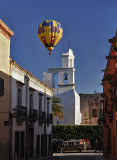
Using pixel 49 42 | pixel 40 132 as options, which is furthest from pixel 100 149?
pixel 49 42

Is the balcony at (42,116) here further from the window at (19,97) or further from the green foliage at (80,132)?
the green foliage at (80,132)

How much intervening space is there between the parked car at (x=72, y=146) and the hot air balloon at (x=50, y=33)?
47.2 feet

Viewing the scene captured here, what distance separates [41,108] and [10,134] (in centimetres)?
1028

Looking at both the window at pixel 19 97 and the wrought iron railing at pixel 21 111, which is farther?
the window at pixel 19 97

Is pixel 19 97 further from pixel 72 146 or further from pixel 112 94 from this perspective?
pixel 72 146

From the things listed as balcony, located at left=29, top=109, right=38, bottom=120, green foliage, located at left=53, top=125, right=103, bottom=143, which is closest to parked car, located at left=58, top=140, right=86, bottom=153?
green foliage, located at left=53, top=125, right=103, bottom=143

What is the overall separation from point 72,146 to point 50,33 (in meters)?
16.5

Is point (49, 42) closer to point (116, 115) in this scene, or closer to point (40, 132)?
point (40, 132)

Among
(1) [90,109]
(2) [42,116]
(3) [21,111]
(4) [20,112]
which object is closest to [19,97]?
(3) [21,111]

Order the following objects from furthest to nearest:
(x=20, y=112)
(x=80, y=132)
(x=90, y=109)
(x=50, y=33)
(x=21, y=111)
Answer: (x=90, y=109) → (x=80, y=132) → (x=50, y=33) → (x=21, y=111) → (x=20, y=112)

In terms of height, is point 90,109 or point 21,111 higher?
point 21,111

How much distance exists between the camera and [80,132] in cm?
4725

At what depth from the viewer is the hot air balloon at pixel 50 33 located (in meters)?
31.5

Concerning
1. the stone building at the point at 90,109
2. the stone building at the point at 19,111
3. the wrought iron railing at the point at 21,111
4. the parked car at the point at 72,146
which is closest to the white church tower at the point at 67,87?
the stone building at the point at 90,109
